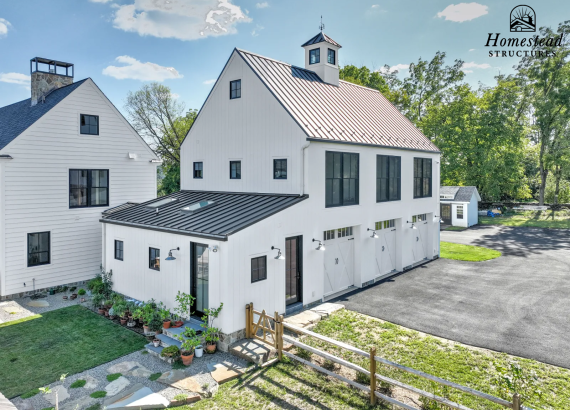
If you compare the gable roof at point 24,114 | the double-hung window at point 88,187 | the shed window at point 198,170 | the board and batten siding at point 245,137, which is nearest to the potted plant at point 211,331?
the board and batten siding at point 245,137

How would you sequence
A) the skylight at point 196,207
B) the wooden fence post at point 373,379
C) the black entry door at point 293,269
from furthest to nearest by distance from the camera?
the skylight at point 196,207
the black entry door at point 293,269
the wooden fence post at point 373,379

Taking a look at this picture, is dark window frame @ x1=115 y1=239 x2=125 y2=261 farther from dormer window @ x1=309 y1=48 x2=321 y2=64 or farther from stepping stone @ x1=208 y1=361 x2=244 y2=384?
dormer window @ x1=309 y1=48 x2=321 y2=64

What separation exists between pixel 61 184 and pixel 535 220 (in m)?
38.6

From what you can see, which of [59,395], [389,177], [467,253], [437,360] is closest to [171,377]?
[59,395]

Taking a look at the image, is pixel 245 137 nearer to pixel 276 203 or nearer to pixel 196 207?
pixel 196 207

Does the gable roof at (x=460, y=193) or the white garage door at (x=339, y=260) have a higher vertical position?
the gable roof at (x=460, y=193)

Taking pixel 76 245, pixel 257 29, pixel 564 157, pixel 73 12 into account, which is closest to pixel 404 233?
pixel 257 29

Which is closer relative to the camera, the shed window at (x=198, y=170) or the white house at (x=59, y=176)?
the white house at (x=59, y=176)

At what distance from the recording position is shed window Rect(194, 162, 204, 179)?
50.4ft

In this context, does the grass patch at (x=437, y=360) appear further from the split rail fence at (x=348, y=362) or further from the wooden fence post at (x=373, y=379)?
the wooden fence post at (x=373, y=379)

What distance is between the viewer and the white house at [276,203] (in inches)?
398

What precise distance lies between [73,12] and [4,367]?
1317 centimetres

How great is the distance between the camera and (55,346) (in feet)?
30.9

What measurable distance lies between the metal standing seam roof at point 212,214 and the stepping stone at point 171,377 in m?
3.07
